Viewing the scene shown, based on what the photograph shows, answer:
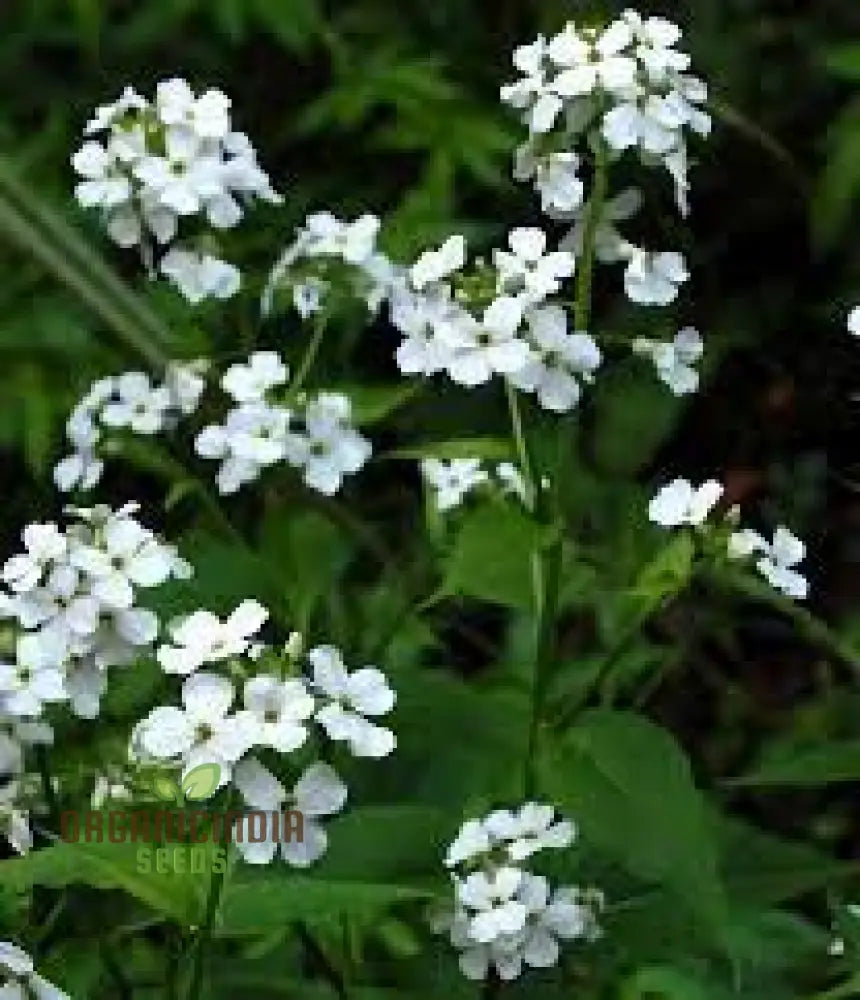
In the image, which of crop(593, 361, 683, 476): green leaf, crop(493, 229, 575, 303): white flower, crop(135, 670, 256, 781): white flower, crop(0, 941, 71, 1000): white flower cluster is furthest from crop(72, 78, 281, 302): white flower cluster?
crop(593, 361, 683, 476): green leaf

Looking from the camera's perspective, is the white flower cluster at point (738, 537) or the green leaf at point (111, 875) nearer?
the green leaf at point (111, 875)

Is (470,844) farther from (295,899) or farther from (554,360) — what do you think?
(554,360)

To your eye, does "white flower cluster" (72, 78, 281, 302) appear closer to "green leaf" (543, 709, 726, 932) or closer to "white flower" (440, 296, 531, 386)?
"white flower" (440, 296, 531, 386)

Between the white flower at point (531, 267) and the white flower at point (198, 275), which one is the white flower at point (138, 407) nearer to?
the white flower at point (198, 275)

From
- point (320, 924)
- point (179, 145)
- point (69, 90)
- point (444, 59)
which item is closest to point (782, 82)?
point (444, 59)

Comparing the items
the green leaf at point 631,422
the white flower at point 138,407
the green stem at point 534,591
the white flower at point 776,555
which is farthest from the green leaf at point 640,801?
the green leaf at point 631,422

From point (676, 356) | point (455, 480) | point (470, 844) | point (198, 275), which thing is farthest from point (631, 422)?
point (470, 844)
